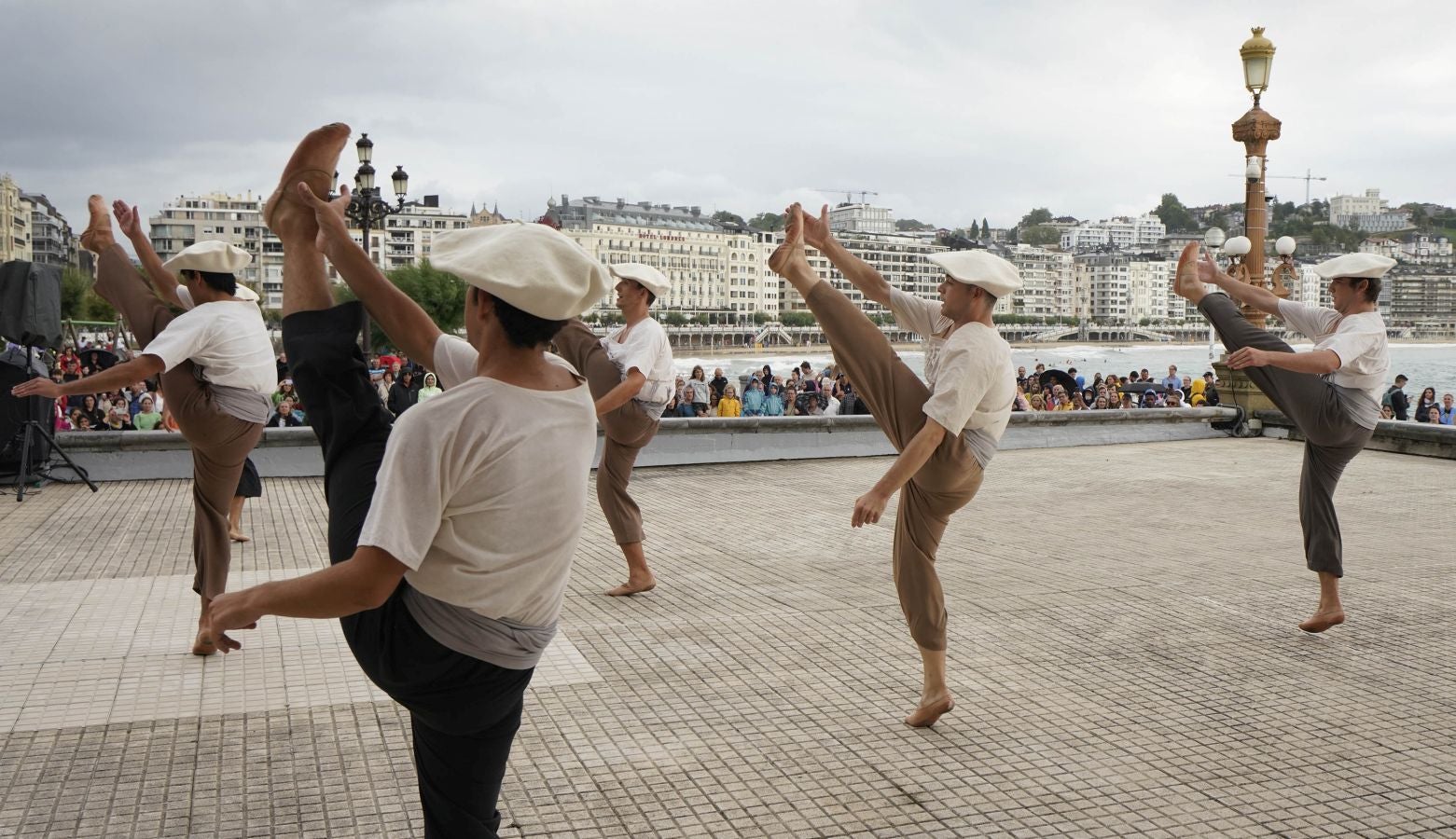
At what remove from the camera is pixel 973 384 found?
189 inches

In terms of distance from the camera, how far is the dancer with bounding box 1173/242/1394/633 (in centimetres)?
625

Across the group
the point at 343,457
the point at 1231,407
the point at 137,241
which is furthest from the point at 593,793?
the point at 1231,407

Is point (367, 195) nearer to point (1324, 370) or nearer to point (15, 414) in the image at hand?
point (15, 414)

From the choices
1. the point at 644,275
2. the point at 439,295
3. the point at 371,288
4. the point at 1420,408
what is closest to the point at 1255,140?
the point at 1420,408

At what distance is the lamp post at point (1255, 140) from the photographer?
17828mm

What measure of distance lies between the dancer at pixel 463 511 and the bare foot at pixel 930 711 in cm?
240

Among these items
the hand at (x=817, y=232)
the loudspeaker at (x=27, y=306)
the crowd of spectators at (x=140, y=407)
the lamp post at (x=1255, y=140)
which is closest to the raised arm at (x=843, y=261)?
the hand at (x=817, y=232)

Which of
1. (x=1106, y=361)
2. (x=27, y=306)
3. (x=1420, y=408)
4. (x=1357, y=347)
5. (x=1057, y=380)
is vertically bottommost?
(x=1106, y=361)

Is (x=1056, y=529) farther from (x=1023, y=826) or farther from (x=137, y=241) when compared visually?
(x=137, y=241)

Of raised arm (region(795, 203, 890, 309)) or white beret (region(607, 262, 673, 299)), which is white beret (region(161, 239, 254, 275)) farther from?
raised arm (region(795, 203, 890, 309))

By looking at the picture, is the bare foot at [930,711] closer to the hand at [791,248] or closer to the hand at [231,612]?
the hand at [791,248]

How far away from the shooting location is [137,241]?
5.88 metres

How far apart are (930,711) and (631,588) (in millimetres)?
2763

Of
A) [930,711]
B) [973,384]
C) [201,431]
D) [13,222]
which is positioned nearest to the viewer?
[973,384]
